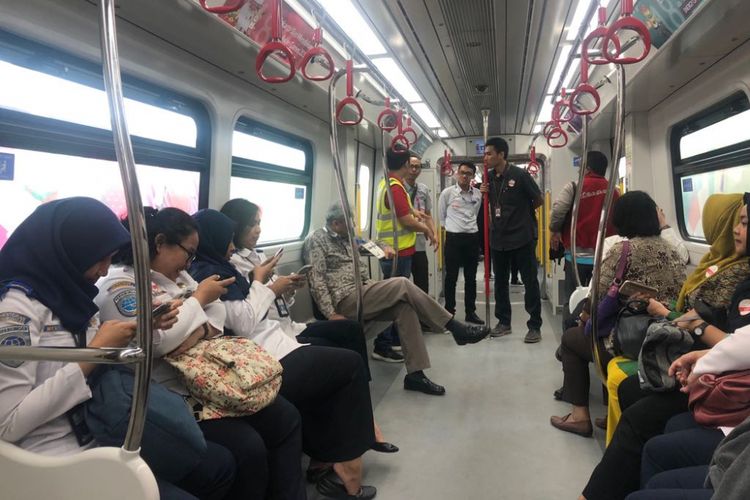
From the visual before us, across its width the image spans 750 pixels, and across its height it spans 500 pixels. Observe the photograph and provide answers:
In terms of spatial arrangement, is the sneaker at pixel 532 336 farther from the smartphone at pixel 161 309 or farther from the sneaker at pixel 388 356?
the smartphone at pixel 161 309

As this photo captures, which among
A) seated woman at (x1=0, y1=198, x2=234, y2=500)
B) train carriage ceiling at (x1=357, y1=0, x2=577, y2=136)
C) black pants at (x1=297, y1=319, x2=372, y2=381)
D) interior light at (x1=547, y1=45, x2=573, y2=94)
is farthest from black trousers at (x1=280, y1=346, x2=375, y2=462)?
interior light at (x1=547, y1=45, x2=573, y2=94)

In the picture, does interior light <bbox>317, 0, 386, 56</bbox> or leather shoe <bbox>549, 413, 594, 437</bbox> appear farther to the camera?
interior light <bbox>317, 0, 386, 56</bbox>

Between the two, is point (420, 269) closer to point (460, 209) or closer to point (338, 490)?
point (460, 209)

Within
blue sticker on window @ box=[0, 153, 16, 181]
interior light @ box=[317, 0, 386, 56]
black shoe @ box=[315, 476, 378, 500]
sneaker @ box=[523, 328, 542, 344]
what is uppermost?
interior light @ box=[317, 0, 386, 56]

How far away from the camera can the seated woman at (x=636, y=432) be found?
168 cm

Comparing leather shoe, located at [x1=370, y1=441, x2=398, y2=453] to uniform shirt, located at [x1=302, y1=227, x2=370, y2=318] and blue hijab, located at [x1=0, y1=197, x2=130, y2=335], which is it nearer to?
uniform shirt, located at [x1=302, y1=227, x2=370, y2=318]

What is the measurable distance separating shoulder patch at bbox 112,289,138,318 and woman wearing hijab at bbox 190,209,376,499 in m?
0.49

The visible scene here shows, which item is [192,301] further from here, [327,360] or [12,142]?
[12,142]

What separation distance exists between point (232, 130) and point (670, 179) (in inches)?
134

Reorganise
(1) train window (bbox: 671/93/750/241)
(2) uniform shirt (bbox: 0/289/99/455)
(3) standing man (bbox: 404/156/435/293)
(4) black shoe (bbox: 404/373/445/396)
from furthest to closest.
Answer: (3) standing man (bbox: 404/156/435/293), (4) black shoe (bbox: 404/373/445/396), (1) train window (bbox: 671/93/750/241), (2) uniform shirt (bbox: 0/289/99/455)

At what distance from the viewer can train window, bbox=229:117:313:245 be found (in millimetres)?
3344

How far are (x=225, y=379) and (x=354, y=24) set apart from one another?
2635 millimetres

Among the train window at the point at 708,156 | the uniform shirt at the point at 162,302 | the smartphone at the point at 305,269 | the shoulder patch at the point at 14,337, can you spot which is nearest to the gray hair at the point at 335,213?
the smartphone at the point at 305,269

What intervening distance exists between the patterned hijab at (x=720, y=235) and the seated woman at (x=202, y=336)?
168cm
